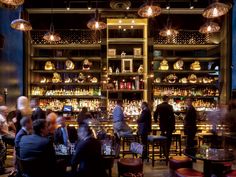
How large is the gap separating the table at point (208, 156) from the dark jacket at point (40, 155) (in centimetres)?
214

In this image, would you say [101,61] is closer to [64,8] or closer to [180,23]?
[64,8]

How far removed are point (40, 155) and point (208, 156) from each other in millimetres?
2514

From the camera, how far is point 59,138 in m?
5.26

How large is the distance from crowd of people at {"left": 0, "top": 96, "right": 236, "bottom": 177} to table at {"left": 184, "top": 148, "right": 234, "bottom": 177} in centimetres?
128

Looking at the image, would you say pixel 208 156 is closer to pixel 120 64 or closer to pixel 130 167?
pixel 130 167

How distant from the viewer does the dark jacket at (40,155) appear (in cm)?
366

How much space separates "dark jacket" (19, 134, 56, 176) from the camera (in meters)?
3.66

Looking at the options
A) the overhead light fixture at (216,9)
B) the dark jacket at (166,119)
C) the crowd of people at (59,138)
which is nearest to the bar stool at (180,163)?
the crowd of people at (59,138)

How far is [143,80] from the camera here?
891 cm

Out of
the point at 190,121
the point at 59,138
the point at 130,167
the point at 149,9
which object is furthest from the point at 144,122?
the point at 149,9

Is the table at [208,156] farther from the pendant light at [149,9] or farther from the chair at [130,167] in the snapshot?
the pendant light at [149,9]

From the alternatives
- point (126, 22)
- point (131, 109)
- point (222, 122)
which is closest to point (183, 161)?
point (222, 122)

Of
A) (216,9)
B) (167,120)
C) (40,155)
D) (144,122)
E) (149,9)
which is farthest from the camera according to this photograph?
(167,120)

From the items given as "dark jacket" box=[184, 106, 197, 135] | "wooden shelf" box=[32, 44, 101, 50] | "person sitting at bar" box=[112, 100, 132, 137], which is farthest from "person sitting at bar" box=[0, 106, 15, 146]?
"dark jacket" box=[184, 106, 197, 135]
